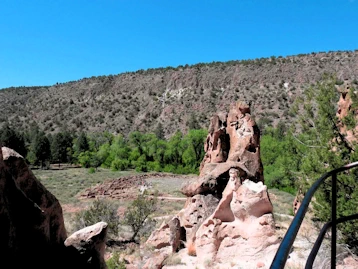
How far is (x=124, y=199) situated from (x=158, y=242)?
1848 centimetres

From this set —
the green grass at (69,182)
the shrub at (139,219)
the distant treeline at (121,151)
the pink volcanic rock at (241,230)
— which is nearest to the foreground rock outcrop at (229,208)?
the pink volcanic rock at (241,230)

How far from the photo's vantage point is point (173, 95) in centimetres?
7525

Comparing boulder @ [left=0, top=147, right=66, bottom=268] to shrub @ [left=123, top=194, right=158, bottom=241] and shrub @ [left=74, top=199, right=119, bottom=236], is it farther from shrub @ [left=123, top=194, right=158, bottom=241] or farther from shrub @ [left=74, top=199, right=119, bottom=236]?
shrub @ [left=123, top=194, right=158, bottom=241]

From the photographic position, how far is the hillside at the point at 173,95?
6391cm

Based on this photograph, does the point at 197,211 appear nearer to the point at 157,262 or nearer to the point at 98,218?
the point at 157,262

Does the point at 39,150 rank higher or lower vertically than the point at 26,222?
lower

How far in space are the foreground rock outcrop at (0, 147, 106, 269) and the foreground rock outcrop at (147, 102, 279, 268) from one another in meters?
3.67

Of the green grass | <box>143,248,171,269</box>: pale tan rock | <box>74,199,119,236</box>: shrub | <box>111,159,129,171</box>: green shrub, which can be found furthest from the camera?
<box>111,159,129,171</box>: green shrub

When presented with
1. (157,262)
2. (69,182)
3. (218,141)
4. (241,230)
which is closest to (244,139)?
(218,141)

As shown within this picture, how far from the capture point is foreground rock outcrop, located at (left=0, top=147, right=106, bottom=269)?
4.08 m

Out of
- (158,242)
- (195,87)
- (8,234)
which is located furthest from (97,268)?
(195,87)

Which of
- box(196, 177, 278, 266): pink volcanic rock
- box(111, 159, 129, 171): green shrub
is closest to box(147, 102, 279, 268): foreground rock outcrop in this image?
box(196, 177, 278, 266): pink volcanic rock

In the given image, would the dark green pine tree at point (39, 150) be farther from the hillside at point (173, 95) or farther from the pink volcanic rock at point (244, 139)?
the pink volcanic rock at point (244, 139)

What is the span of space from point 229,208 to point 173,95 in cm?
6722
